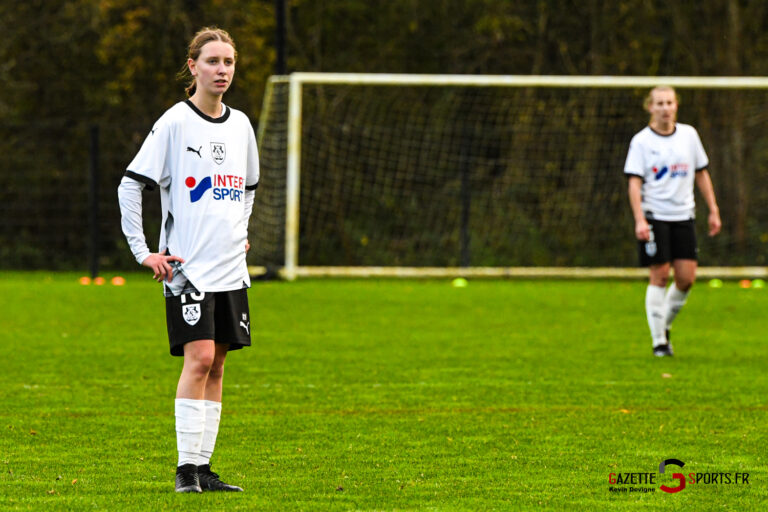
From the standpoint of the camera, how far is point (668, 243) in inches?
384

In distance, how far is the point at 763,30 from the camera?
74.1 feet

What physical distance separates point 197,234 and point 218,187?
0.67 ft

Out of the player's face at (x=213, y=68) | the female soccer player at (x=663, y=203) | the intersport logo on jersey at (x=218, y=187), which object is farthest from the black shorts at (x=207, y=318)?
the female soccer player at (x=663, y=203)

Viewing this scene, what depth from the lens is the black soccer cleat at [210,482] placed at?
493 centimetres

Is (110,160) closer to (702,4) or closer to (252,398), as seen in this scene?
(702,4)

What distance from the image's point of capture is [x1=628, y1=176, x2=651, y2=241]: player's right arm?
9.55 meters

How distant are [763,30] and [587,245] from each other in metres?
5.59

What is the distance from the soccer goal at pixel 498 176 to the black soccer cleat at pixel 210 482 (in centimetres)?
1403

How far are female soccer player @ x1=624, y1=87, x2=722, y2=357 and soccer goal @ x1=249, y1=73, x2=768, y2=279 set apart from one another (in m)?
8.92

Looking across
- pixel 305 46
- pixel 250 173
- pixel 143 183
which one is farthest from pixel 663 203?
pixel 305 46

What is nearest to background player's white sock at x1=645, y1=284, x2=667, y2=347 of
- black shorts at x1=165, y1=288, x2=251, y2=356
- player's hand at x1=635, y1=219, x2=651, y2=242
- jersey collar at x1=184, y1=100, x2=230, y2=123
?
player's hand at x1=635, y1=219, x2=651, y2=242

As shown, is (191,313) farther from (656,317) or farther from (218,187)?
(656,317)

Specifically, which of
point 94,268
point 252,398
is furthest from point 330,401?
point 94,268

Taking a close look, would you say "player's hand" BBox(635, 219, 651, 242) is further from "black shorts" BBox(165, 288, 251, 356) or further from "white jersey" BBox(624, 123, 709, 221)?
"black shorts" BBox(165, 288, 251, 356)
